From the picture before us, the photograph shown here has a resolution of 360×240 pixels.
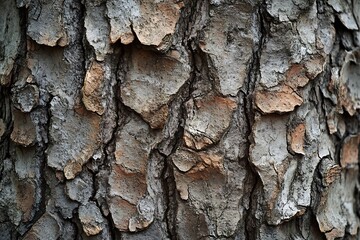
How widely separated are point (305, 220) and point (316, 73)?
0.97 ft

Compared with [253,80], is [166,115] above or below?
below

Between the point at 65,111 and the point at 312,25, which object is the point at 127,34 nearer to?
the point at 65,111

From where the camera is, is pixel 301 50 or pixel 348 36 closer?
pixel 301 50

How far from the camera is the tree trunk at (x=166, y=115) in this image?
1065mm

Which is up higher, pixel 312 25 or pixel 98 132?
pixel 312 25

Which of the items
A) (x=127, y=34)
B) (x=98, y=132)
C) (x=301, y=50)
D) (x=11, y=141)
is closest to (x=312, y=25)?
(x=301, y=50)

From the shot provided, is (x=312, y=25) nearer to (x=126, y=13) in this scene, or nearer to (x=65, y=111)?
(x=126, y=13)

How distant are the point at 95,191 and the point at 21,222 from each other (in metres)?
0.18

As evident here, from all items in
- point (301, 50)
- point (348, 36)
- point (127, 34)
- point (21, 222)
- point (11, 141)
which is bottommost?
point (21, 222)

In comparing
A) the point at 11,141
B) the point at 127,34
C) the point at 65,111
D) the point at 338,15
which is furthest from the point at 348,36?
the point at 11,141

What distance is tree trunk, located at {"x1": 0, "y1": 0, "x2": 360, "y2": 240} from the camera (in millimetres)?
1065

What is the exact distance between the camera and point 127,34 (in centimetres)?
105

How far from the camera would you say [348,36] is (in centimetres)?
120

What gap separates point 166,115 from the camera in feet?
3.51
